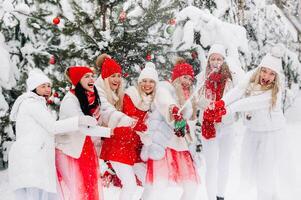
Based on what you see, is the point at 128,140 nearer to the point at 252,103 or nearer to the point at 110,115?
the point at 110,115

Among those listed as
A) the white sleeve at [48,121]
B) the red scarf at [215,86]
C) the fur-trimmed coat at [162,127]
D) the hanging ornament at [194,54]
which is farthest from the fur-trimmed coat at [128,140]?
the hanging ornament at [194,54]

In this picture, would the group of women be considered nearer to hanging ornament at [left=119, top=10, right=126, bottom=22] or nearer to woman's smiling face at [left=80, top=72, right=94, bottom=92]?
woman's smiling face at [left=80, top=72, right=94, bottom=92]

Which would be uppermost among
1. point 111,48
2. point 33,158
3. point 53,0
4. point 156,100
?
point 53,0

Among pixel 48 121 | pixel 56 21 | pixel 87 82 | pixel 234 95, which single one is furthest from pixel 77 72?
pixel 234 95

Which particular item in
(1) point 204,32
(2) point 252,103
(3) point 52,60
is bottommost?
(2) point 252,103

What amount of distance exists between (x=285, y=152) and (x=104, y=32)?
2989 millimetres

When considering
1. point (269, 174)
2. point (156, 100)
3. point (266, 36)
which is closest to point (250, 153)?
point (269, 174)

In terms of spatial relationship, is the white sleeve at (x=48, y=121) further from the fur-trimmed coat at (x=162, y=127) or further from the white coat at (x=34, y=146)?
the fur-trimmed coat at (x=162, y=127)

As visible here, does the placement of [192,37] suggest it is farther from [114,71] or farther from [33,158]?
[33,158]

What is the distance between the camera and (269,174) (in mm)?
5414

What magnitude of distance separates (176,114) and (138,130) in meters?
0.45

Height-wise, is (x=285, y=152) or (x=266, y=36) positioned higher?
(x=266, y=36)

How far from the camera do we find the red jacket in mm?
5117

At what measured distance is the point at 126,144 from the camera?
5.17 m
